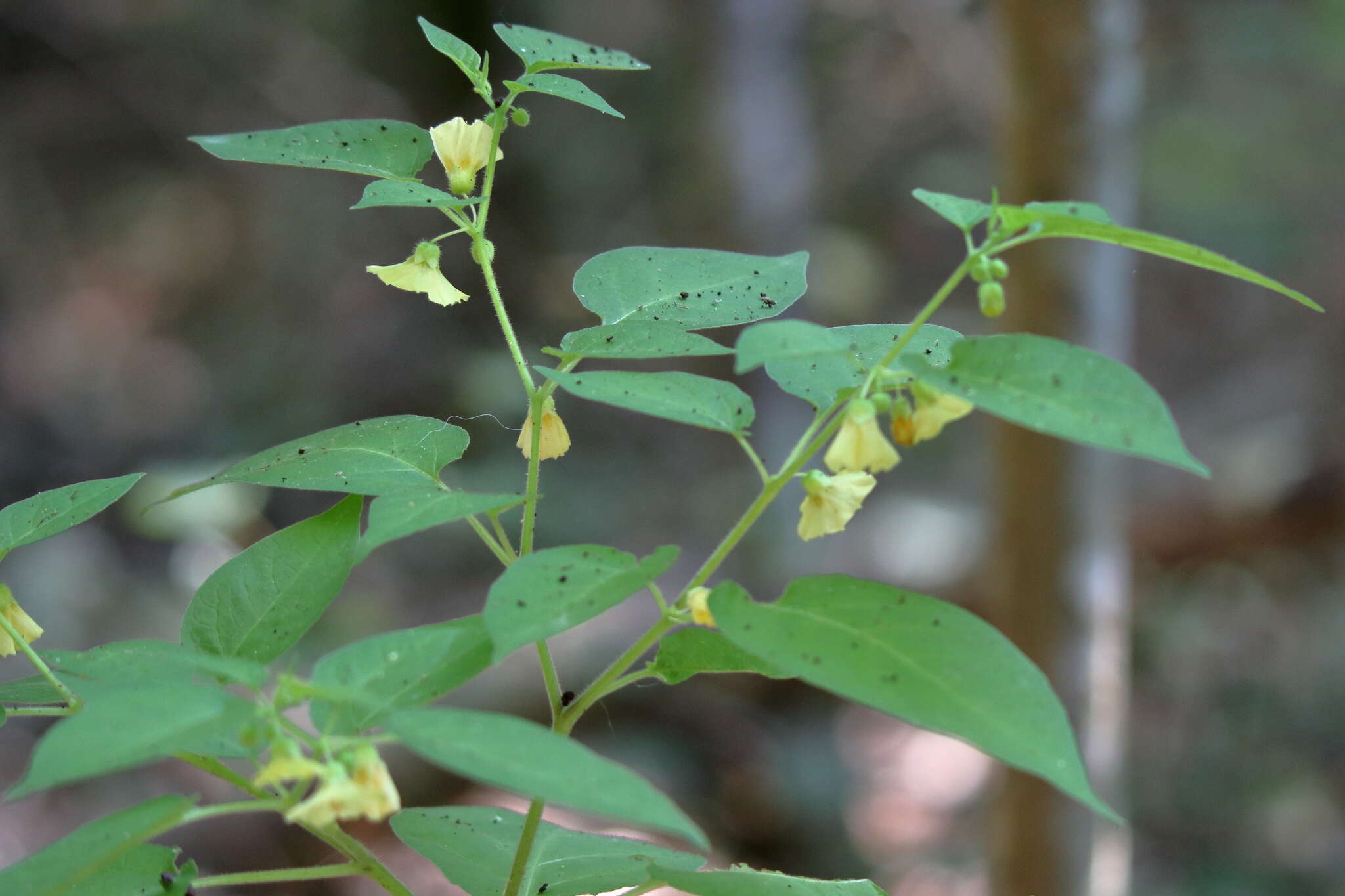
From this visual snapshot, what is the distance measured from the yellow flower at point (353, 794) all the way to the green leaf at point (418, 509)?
10 centimetres

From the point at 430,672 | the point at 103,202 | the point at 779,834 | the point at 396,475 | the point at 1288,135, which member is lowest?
the point at 779,834

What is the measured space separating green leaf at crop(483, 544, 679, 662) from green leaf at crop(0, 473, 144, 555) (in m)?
0.28

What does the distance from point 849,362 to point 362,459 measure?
12.0 inches

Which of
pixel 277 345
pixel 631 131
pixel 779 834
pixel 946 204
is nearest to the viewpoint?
pixel 946 204

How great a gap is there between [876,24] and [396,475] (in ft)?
19.0

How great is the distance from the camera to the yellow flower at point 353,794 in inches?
18.0

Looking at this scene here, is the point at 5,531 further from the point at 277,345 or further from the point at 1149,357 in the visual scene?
the point at 1149,357

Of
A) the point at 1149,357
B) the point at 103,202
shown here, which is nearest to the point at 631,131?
the point at 103,202

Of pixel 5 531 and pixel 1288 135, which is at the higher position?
pixel 1288 135

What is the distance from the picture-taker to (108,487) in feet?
2.21

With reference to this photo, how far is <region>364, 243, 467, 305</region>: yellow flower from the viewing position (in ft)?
2.41

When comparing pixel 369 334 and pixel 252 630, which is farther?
pixel 369 334

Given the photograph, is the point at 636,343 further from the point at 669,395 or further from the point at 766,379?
the point at 766,379

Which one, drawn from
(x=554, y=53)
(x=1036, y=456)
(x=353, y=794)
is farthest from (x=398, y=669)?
(x=1036, y=456)
